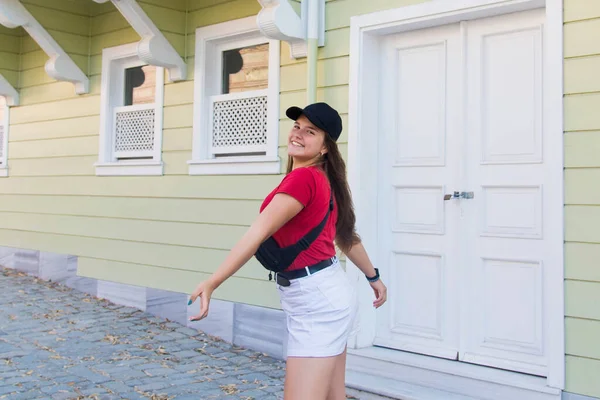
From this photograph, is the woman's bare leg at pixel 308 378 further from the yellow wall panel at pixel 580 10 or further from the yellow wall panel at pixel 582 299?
the yellow wall panel at pixel 580 10

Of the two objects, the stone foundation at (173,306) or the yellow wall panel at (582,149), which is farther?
the stone foundation at (173,306)

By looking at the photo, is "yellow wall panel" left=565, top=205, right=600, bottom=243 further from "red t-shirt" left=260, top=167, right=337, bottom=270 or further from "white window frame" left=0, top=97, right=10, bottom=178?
"white window frame" left=0, top=97, right=10, bottom=178

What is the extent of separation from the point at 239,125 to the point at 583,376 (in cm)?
341

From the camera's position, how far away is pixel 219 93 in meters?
6.32

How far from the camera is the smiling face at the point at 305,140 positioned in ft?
9.13

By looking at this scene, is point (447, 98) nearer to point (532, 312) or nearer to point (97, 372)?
point (532, 312)

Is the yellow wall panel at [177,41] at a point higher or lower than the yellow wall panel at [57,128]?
higher

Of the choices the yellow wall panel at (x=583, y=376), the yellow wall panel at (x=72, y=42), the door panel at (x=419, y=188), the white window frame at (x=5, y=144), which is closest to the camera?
the yellow wall panel at (x=583, y=376)

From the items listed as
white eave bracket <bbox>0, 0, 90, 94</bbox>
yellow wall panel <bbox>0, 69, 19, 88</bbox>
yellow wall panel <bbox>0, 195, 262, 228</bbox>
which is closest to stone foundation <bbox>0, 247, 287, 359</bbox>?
yellow wall panel <bbox>0, 195, 262, 228</bbox>

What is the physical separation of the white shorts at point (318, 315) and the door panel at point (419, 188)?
2222 millimetres

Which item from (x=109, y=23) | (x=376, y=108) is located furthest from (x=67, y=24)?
(x=376, y=108)

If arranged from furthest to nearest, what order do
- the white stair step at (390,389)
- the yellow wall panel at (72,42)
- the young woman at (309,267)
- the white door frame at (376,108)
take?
the yellow wall panel at (72,42), the white stair step at (390,389), the white door frame at (376,108), the young woman at (309,267)

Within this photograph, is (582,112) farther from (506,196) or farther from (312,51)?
(312,51)

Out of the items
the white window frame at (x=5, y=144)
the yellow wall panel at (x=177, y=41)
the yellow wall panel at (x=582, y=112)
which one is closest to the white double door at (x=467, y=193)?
the yellow wall panel at (x=582, y=112)
